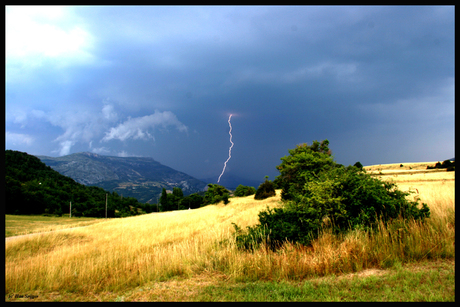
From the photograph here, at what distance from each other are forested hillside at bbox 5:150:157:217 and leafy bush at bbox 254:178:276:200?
222ft

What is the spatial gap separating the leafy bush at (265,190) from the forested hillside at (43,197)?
67.7 meters

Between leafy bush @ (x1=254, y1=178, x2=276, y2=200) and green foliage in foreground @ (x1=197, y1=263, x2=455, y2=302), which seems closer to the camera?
green foliage in foreground @ (x1=197, y1=263, x2=455, y2=302)

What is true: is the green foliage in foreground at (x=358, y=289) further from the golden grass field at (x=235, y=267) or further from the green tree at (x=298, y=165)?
the green tree at (x=298, y=165)

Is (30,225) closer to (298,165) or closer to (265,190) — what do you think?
(265,190)

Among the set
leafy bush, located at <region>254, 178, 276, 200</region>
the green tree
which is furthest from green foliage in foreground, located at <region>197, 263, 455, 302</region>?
leafy bush, located at <region>254, 178, 276, 200</region>

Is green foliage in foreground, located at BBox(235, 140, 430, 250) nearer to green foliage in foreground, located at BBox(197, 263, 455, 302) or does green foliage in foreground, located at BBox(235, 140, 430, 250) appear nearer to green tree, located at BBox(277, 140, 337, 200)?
green foliage in foreground, located at BBox(197, 263, 455, 302)

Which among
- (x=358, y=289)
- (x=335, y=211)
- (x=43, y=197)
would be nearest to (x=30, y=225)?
(x=335, y=211)

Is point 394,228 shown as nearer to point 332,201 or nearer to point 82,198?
point 332,201

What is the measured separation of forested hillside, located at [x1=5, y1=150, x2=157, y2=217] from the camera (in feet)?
243

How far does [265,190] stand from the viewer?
41906 millimetres

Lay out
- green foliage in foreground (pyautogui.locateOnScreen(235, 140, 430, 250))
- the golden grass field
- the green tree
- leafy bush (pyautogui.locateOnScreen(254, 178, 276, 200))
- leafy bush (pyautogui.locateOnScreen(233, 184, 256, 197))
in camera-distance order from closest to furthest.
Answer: the golden grass field < green foliage in foreground (pyautogui.locateOnScreen(235, 140, 430, 250)) < the green tree < leafy bush (pyautogui.locateOnScreen(254, 178, 276, 200)) < leafy bush (pyautogui.locateOnScreen(233, 184, 256, 197))

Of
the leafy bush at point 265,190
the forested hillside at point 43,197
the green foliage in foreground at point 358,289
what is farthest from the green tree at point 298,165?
the forested hillside at point 43,197

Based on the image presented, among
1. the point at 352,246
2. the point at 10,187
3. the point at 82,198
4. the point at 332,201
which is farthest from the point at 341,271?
the point at 82,198

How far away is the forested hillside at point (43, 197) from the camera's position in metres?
73.9
